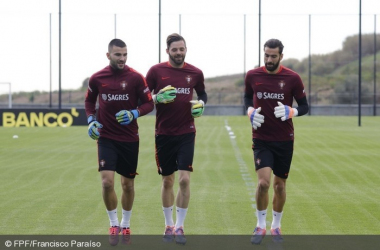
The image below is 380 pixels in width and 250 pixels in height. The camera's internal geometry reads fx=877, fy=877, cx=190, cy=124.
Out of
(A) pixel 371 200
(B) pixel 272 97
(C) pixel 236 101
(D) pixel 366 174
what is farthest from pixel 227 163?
(C) pixel 236 101

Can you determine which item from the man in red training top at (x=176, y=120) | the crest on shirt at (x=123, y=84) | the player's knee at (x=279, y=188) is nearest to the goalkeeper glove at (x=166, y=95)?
the man in red training top at (x=176, y=120)

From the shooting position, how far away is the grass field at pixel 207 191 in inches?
421

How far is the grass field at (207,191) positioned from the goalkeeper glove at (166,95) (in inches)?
63.2

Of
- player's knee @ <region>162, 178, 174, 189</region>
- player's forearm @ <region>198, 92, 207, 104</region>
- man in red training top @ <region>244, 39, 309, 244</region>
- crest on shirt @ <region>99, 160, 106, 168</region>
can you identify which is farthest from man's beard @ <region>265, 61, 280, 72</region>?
crest on shirt @ <region>99, 160, 106, 168</region>

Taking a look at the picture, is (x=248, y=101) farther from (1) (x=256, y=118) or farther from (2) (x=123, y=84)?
(2) (x=123, y=84)

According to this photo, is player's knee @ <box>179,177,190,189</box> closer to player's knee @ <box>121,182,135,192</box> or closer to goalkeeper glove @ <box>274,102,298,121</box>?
player's knee @ <box>121,182,135,192</box>

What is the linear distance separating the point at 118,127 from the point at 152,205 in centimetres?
323

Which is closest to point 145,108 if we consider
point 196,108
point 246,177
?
point 196,108

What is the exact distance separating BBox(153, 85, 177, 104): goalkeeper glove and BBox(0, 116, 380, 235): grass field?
1606 mm

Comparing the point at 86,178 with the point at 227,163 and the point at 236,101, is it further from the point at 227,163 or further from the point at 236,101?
the point at 236,101

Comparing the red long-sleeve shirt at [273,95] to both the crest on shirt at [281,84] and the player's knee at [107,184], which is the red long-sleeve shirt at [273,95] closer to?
the crest on shirt at [281,84]

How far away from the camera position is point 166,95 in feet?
31.7
